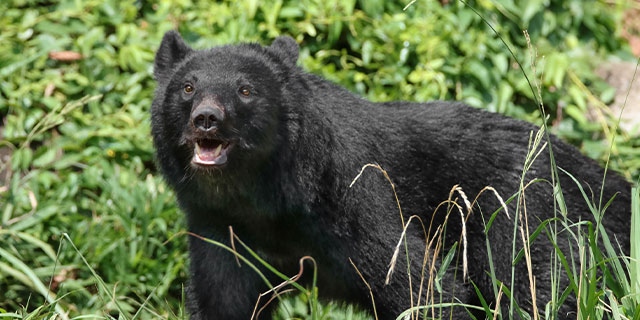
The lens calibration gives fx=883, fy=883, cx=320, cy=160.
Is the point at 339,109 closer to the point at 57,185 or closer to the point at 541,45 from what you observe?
the point at 57,185

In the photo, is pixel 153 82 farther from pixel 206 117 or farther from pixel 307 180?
pixel 206 117

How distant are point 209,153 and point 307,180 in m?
0.49

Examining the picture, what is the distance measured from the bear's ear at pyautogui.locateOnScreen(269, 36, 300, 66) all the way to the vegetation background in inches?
74.5

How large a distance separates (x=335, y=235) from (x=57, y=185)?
9.58ft

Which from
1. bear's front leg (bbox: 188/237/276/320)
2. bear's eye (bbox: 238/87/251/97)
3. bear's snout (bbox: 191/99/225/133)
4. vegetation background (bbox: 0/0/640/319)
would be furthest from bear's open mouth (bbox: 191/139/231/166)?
vegetation background (bbox: 0/0/640/319)

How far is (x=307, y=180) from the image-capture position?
166 inches

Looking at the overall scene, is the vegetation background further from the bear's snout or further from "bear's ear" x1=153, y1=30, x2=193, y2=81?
the bear's snout

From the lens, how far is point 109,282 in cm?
581

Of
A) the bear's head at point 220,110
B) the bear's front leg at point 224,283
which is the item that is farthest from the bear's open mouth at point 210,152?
the bear's front leg at point 224,283

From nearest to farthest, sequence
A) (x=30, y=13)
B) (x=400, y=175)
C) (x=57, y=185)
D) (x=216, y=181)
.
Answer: (x=216, y=181), (x=400, y=175), (x=57, y=185), (x=30, y=13)

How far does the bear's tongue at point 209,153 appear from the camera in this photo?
400 cm

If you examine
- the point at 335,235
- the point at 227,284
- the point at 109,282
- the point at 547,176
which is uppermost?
the point at 547,176

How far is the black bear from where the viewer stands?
4.17 metres

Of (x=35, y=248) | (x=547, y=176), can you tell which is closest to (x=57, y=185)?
(x=35, y=248)
